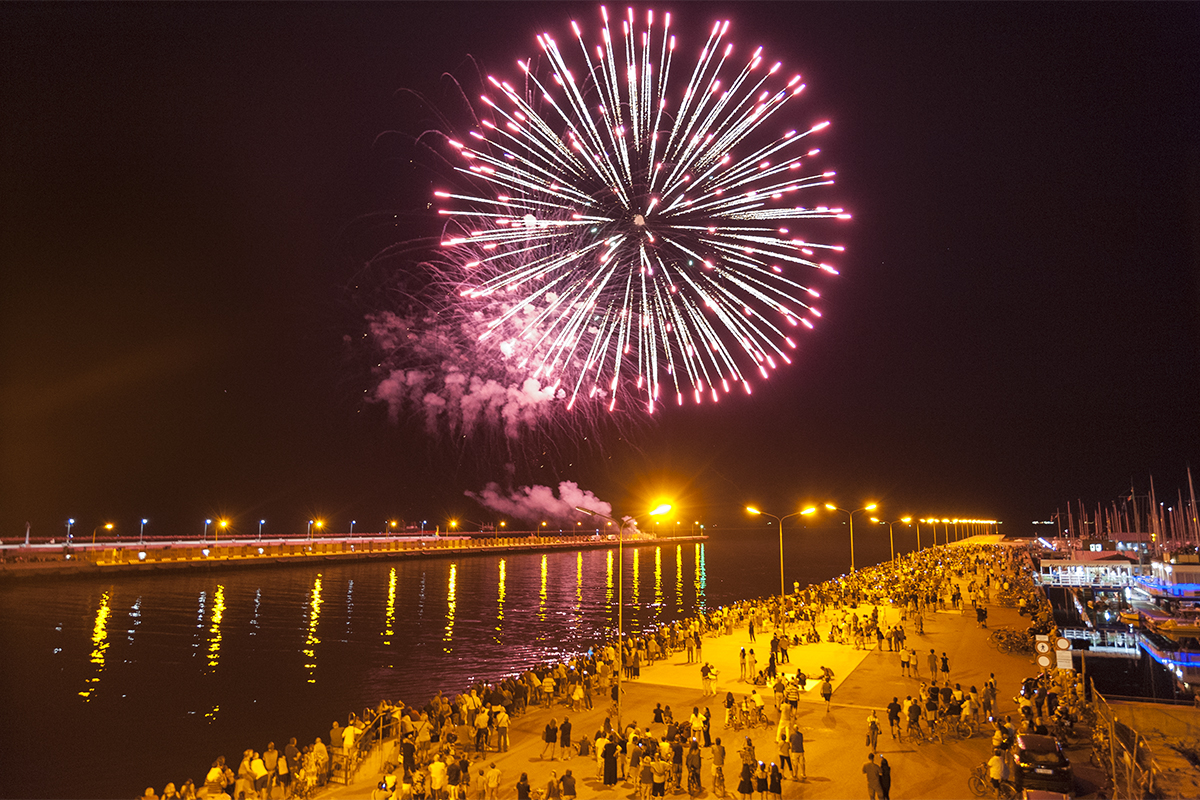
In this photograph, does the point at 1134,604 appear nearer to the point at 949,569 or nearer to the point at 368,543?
the point at 949,569

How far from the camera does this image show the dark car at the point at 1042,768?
13.9 metres

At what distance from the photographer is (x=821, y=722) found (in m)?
19.7

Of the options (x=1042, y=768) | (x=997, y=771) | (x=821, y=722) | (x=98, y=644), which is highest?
(x=1042, y=768)

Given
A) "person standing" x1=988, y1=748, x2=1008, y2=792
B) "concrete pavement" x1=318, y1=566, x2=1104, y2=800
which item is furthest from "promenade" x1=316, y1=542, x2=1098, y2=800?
"person standing" x1=988, y1=748, x2=1008, y2=792

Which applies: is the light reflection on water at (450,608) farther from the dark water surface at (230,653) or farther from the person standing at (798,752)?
the person standing at (798,752)

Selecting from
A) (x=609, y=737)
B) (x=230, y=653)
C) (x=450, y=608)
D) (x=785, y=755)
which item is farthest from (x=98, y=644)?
(x=785, y=755)

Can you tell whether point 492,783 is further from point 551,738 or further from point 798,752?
point 798,752

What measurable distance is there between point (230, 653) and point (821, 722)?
3327 centimetres

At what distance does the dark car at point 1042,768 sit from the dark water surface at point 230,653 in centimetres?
2169

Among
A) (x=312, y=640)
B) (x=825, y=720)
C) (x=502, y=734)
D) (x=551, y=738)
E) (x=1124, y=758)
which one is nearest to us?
(x=1124, y=758)

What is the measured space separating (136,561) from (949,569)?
293 ft

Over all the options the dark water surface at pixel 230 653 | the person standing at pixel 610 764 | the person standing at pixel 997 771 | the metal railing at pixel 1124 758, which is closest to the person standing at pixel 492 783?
the person standing at pixel 610 764

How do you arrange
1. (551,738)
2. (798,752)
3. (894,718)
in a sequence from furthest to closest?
(894,718) < (551,738) < (798,752)

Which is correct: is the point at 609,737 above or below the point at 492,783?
above
